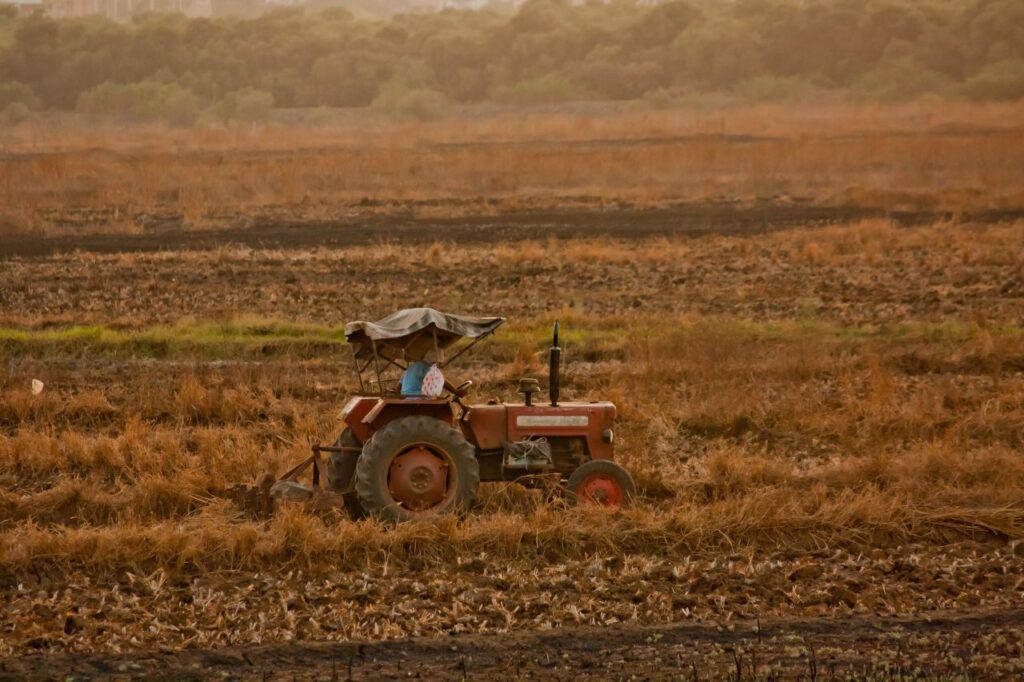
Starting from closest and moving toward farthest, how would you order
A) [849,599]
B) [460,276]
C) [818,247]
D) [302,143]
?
1. [849,599]
2. [460,276]
3. [818,247]
4. [302,143]

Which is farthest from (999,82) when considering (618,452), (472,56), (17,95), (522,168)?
(17,95)

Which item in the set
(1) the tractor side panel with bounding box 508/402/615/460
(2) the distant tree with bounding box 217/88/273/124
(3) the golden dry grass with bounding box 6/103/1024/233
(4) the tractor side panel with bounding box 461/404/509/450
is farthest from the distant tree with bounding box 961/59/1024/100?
(4) the tractor side panel with bounding box 461/404/509/450

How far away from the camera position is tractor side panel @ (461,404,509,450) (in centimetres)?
1011

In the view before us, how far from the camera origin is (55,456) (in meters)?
11.9

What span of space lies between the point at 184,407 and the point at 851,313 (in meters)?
9.45

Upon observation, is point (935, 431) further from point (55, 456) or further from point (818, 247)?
point (818, 247)

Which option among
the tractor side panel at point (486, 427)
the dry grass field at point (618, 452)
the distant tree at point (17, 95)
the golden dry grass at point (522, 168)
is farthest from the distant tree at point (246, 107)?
the tractor side panel at point (486, 427)

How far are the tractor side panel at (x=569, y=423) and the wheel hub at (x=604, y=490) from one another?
0.96 ft

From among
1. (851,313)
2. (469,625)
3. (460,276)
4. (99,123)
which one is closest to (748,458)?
(469,625)

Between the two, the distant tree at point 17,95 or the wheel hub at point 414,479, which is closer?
the wheel hub at point 414,479

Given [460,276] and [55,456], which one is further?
[460,276]

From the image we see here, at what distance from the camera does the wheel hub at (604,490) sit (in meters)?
9.99

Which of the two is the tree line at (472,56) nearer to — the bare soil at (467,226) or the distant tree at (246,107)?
the distant tree at (246,107)

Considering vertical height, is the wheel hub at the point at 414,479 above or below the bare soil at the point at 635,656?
above
